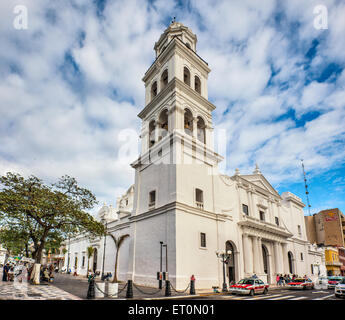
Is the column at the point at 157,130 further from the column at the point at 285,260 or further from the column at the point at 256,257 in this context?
the column at the point at 285,260

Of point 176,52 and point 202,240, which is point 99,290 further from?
point 176,52

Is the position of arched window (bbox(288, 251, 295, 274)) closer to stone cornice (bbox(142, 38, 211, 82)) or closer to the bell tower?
the bell tower

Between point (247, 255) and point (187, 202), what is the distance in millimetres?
10159

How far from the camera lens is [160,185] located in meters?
24.2

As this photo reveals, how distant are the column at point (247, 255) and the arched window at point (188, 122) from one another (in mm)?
12545

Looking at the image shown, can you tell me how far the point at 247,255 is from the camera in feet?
88.6

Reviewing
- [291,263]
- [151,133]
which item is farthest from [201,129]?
[291,263]

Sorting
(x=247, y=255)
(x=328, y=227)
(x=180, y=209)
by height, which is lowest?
(x=247, y=255)

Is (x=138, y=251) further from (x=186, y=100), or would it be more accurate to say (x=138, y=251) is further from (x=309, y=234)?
(x=309, y=234)

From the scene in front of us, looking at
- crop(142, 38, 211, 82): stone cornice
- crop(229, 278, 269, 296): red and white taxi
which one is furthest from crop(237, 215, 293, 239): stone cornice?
crop(142, 38, 211, 82): stone cornice

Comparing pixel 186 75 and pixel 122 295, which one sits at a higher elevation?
pixel 186 75

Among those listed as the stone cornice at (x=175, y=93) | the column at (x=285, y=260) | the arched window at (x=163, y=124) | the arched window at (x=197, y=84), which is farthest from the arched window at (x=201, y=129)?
the column at (x=285, y=260)

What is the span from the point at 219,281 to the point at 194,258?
3.64 metres
